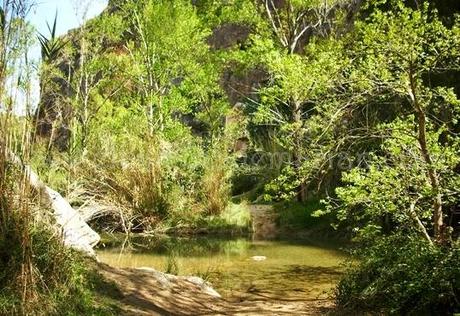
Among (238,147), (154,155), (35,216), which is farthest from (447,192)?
(238,147)

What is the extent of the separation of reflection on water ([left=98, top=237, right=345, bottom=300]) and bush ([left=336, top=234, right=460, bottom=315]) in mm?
1311

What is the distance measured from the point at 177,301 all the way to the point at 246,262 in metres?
3.80

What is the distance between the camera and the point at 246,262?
914cm

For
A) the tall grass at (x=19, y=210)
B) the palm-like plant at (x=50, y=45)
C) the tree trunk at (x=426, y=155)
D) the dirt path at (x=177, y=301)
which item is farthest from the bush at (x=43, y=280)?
the tree trunk at (x=426, y=155)

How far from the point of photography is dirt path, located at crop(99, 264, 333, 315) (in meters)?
4.99

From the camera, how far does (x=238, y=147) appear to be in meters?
31.5

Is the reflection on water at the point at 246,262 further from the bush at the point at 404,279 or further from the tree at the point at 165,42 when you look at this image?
the tree at the point at 165,42

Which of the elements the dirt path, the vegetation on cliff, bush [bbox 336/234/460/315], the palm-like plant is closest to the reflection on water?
the dirt path

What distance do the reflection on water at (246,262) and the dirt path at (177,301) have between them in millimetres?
539

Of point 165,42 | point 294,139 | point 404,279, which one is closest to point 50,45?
point 404,279

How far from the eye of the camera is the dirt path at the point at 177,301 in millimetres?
4988

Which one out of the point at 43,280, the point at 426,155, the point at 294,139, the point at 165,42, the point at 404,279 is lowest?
the point at 404,279

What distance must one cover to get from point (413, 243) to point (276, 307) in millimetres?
1770

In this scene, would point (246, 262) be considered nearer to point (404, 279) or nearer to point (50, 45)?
point (404, 279)
